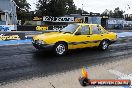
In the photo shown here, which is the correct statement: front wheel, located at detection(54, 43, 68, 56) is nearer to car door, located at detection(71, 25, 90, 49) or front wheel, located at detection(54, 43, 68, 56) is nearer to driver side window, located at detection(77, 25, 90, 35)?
car door, located at detection(71, 25, 90, 49)

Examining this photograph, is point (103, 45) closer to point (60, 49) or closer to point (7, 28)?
point (60, 49)

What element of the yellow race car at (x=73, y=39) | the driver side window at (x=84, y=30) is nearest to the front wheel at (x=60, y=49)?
the yellow race car at (x=73, y=39)

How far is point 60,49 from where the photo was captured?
11180 millimetres

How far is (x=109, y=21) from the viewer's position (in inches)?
2269

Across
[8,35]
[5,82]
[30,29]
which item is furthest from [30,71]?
[30,29]

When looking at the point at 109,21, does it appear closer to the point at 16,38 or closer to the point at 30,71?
the point at 16,38

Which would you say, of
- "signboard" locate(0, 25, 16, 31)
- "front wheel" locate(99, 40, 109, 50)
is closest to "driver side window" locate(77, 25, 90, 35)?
"front wheel" locate(99, 40, 109, 50)

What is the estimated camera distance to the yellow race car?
10.8m

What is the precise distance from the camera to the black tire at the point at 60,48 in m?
11.0

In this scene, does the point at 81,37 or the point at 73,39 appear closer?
the point at 73,39

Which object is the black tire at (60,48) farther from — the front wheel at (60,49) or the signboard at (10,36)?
the signboard at (10,36)

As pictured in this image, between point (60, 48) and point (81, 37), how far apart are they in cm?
140

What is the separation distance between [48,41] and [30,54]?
1323 mm

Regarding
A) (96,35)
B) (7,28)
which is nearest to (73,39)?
(96,35)
